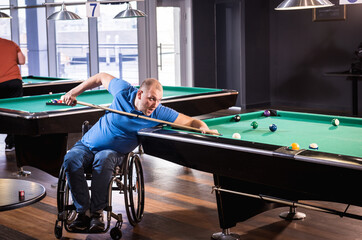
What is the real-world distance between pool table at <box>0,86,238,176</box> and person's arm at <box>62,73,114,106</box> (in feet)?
1.62

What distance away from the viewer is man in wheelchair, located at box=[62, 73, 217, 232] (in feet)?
11.0

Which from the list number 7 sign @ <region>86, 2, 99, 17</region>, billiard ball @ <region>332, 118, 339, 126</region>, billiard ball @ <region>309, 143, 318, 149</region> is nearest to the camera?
billiard ball @ <region>309, 143, 318, 149</region>

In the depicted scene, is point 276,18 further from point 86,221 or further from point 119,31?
point 86,221

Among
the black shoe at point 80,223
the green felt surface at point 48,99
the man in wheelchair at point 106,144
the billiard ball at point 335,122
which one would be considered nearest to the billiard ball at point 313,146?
the man in wheelchair at point 106,144

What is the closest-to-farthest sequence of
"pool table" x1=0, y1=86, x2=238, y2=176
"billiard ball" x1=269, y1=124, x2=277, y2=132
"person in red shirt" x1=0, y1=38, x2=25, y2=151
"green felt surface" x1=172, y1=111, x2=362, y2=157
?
1. "green felt surface" x1=172, y1=111, x2=362, y2=157
2. "billiard ball" x1=269, y1=124, x2=277, y2=132
3. "pool table" x1=0, y1=86, x2=238, y2=176
4. "person in red shirt" x1=0, y1=38, x2=25, y2=151

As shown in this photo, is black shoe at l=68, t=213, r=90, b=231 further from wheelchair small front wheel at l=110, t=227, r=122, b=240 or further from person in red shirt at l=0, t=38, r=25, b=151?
person in red shirt at l=0, t=38, r=25, b=151

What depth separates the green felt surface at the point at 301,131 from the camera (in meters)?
3.13

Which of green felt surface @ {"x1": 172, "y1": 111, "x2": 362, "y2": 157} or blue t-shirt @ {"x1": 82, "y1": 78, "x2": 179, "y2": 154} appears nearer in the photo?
green felt surface @ {"x1": 172, "y1": 111, "x2": 362, "y2": 157}

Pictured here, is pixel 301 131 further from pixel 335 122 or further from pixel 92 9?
pixel 92 9

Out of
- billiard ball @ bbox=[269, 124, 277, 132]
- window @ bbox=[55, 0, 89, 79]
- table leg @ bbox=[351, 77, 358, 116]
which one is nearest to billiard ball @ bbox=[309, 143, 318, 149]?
billiard ball @ bbox=[269, 124, 277, 132]

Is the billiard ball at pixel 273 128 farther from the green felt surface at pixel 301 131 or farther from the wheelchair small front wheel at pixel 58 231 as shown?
the wheelchair small front wheel at pixel 58 231

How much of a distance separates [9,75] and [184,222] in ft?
11.0

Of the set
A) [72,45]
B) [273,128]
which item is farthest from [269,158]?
[72,45]

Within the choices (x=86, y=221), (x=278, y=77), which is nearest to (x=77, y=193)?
(x=86, y=221)
